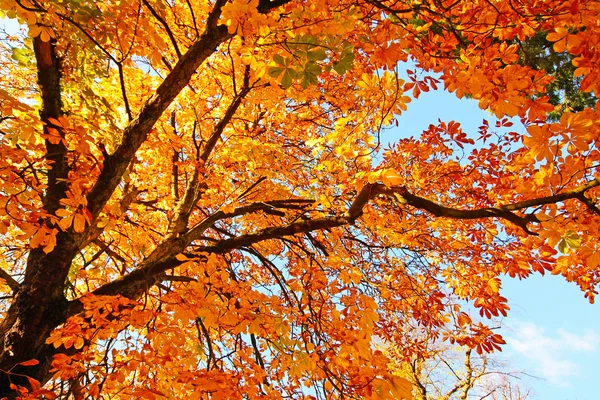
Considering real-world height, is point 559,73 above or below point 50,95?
above

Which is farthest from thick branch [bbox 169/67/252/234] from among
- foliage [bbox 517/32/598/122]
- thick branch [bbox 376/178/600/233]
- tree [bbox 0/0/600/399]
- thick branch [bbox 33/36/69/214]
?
foliage [bbox 517/32/598/122]

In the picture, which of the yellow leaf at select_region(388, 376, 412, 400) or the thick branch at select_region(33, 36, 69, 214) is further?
the thick branch at select_region(33, 36, 69, 214)

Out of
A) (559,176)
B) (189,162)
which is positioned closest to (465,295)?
(559,176)

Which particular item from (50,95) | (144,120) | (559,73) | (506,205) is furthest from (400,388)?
(559,73)

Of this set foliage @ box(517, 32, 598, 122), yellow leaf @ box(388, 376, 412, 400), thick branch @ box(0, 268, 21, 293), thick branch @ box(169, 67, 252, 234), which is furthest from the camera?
foliage @ box(517, 32, 598, 122)

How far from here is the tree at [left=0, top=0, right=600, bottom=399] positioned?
2.12 meters

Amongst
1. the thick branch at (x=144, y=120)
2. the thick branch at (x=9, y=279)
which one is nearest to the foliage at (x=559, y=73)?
the thick branch at (x=144, y=120)

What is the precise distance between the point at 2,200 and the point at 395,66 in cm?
256

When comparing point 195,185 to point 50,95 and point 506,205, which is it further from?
point 506,205

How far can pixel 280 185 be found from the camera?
5.02 m

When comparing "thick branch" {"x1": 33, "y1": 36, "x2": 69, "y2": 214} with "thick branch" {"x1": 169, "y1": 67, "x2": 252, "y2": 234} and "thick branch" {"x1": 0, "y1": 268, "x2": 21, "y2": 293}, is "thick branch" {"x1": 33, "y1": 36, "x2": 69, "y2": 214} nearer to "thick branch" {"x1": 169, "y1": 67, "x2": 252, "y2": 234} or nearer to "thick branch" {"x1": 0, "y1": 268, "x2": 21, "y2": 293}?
"thick branch" {"x1": 0, "y1": 268, "x2": 21, "y2": 293}

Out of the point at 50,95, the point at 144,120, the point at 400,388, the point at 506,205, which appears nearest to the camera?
the point at 400,388

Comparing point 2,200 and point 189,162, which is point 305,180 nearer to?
point 189,162

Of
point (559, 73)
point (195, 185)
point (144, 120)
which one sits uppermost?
point (559, 73)
